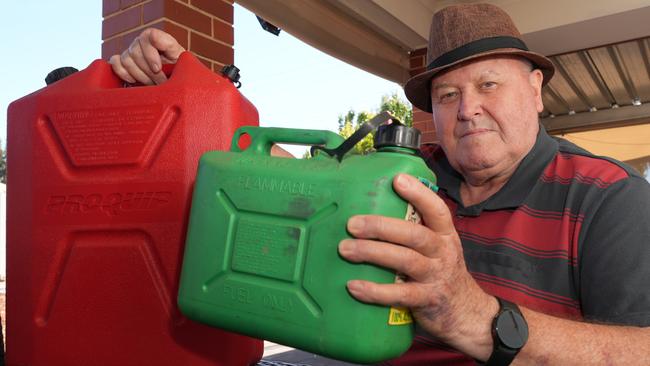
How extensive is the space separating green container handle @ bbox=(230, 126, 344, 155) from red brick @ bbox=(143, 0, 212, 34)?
1.25 metres

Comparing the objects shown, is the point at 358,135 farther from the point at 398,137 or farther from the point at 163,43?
the point at 163,43

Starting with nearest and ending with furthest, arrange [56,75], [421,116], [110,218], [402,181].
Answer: [402,181], [110,218], [56,75], [421,116]

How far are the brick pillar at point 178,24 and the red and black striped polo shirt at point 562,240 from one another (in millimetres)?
1139

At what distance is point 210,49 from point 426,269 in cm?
161

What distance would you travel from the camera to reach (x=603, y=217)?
1147mm

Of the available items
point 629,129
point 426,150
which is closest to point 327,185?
point 426,150

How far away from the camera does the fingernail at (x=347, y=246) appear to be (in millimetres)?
678

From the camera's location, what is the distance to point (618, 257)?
1.09 m

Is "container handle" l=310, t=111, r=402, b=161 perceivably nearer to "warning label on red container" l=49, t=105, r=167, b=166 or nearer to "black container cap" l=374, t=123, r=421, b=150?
"black container cap" l=374, t=123, r=421, b=150

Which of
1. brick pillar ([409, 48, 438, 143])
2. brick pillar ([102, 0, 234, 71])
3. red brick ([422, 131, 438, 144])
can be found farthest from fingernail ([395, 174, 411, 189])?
red brick ([422, 131, 438, 144])

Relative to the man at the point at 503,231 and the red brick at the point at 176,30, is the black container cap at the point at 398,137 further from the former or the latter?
the red brick at the point at 176,30

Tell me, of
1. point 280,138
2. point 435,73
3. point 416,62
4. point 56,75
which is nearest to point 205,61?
point 435,73

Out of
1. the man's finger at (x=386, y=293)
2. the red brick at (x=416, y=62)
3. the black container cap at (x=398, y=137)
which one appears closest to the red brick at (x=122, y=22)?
the black container cap at (x=398, y=137)

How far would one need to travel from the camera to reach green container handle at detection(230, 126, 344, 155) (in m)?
0.79
